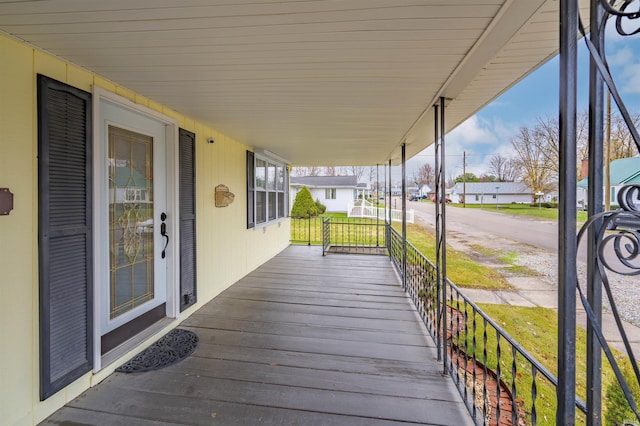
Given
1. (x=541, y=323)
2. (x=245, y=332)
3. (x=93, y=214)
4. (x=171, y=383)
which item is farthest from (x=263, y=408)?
(x=541, y=323)

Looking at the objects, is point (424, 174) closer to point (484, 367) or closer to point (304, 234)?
point (304, 234)

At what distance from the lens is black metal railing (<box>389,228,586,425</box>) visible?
1574 millimetres

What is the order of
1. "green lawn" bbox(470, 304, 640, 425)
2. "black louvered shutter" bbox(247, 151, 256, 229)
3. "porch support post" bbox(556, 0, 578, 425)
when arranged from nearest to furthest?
"porch support post" bbox(556, 0, 578, 425) → "green lawn" bbox(470, 304, 640, 425) → "black louvered shutter" bbox(247, 151, 256, 229)

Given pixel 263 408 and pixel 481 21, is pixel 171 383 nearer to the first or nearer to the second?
pixel 263 408

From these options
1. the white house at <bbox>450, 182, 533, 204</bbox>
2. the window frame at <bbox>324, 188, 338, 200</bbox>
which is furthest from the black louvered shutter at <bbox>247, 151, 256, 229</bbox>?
the white house at <bbox>450, 182, 533, 204</bbox>

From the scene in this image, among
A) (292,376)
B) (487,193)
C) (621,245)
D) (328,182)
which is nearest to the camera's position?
(621,245)

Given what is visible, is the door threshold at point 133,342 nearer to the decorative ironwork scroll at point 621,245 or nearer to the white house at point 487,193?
the decorative ironwork scroll at point 621,245

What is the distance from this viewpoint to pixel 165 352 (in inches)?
99.9

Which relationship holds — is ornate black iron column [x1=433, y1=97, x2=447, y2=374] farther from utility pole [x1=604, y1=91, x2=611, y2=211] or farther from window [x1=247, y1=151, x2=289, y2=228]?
window [x1=247, y1=151, x2=289, y2=228]

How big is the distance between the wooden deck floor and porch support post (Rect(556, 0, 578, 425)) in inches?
47.0

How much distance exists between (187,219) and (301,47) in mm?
2357

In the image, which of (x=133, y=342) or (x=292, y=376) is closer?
(x=292, y=376)

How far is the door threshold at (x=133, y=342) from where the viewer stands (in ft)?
7.39

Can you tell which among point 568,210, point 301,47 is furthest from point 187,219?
point 568,210
